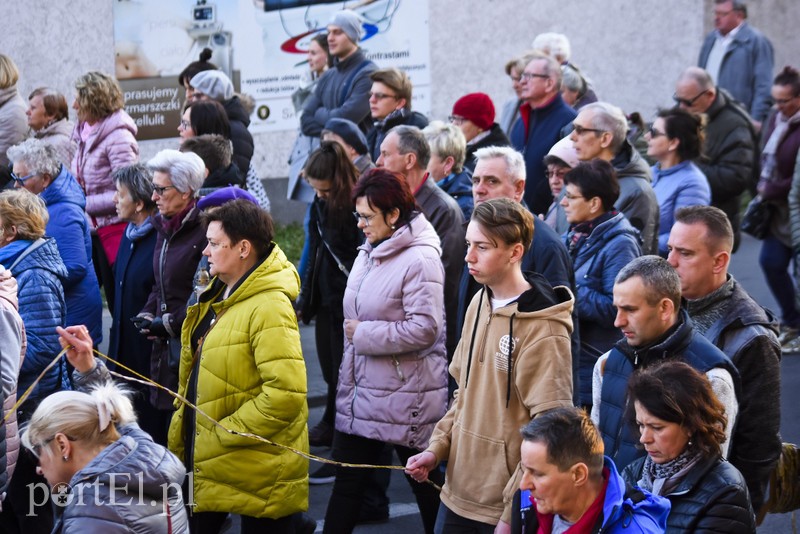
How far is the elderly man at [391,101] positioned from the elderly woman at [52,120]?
2525mm

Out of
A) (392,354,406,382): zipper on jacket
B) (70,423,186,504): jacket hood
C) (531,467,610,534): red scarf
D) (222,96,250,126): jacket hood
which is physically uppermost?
(222,96,250,126): jacket hood

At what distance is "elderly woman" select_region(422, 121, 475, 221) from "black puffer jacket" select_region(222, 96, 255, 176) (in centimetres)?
176

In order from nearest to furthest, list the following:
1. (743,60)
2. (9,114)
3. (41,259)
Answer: (41,259) < (9,114) < (743,60)

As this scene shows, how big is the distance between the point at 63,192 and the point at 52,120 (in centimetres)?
232

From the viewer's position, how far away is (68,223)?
734 cm

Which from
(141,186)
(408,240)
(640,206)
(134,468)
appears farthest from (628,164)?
(134,468)

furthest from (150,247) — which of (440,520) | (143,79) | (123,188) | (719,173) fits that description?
(143,79)

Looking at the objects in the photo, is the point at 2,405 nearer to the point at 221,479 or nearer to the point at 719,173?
the point at 221,479

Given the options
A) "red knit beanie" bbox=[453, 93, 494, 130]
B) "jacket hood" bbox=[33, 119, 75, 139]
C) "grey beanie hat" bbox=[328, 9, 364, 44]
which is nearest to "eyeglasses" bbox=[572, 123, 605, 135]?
"red knit beanie" bbox=[453, 93, 494, 130]

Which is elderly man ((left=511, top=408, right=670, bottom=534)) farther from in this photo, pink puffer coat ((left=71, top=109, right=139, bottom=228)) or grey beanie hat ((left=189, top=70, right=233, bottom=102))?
grey beanie hat ((left=189, top=70, right=233, bottom=102))

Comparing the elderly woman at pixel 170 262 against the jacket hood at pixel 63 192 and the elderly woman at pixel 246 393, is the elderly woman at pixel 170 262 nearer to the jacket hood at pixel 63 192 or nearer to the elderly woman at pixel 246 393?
the elderly woman at pixel 246 393

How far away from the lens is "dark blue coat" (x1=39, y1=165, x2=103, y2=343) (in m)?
7.05

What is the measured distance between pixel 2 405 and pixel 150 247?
1807 mm

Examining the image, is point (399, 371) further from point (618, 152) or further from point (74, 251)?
point (74, 251)
